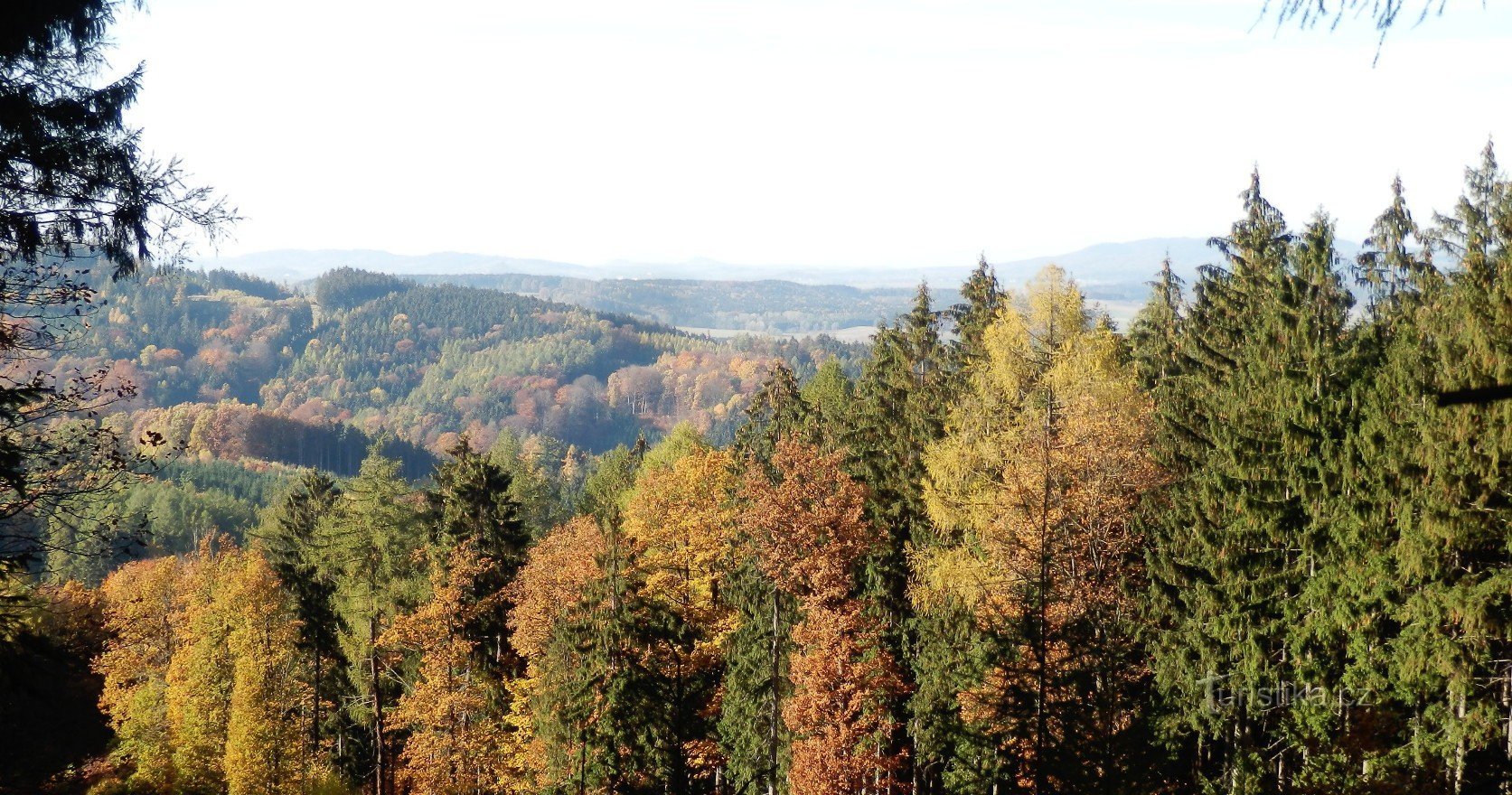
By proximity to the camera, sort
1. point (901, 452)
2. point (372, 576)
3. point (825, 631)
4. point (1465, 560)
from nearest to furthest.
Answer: point (1465, 560) < point (825, 631) < point (901, 452) < point (372, 576)

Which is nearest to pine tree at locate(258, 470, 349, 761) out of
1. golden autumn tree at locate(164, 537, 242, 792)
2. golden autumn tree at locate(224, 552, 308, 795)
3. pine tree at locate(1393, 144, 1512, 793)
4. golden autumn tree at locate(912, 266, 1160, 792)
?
→ golden autumn tree at locate(224, 552, 308, 795)

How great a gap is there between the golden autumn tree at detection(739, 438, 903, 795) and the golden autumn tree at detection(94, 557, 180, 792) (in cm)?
2051

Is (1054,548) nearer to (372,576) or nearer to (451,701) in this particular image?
(451,701)

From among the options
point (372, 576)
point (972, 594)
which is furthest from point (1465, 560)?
point (372, 576)

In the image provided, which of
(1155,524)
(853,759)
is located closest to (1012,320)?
(1155,524)

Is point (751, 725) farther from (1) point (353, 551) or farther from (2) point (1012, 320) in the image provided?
(1) point (353, 551)

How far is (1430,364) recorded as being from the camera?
62.3ft

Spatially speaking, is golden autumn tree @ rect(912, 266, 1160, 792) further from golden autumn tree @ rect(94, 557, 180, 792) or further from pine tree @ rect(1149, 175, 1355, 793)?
golden autumn tree @ rect(94, 557, 180, 792)

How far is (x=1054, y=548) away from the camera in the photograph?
2314 cm

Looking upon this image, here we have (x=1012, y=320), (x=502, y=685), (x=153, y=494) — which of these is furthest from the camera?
(x=153, y=494)

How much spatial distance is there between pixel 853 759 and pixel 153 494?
114152mm

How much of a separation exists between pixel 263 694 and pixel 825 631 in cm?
2096

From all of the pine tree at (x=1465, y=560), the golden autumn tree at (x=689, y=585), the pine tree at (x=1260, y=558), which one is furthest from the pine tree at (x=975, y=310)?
the pine tree at (x=1465, y=560)

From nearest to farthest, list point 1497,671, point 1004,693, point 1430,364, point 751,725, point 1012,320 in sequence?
point 1497,671, point 1430,364, point 1004,693, point 1012,320, point 751,725
